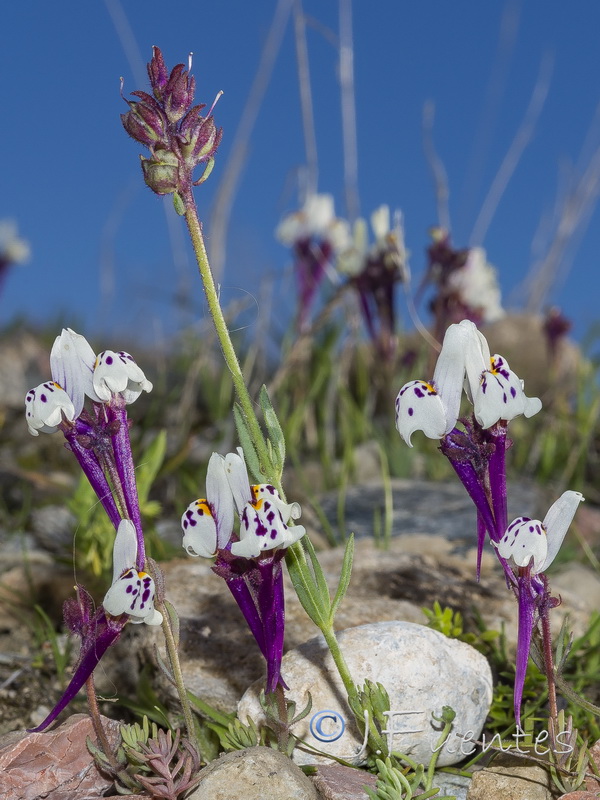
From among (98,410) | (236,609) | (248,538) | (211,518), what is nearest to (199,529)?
(211,518)

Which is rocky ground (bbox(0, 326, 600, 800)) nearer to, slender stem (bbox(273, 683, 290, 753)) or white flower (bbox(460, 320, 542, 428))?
slender stem (bbox(273, 683, 290, 753))

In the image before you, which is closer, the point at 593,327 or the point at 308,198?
the point at 308,198

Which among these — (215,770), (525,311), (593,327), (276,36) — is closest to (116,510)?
(215,770)

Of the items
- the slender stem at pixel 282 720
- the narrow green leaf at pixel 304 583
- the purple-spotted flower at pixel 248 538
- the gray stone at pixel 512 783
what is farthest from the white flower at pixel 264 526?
the gray stone at pixel 512 783

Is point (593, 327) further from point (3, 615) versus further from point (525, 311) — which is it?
point (3, 615)

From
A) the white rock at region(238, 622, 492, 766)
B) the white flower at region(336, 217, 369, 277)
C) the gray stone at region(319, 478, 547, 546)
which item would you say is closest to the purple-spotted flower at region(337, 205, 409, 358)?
the white flower at region(336, 217, 369, 277)

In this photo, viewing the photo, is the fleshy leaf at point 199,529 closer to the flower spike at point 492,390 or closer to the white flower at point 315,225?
the flower spike at point 492,390

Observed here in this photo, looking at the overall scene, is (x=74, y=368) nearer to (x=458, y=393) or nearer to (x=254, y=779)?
(x=458, y=393)

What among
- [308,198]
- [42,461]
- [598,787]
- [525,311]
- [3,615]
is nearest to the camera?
[598,787]
